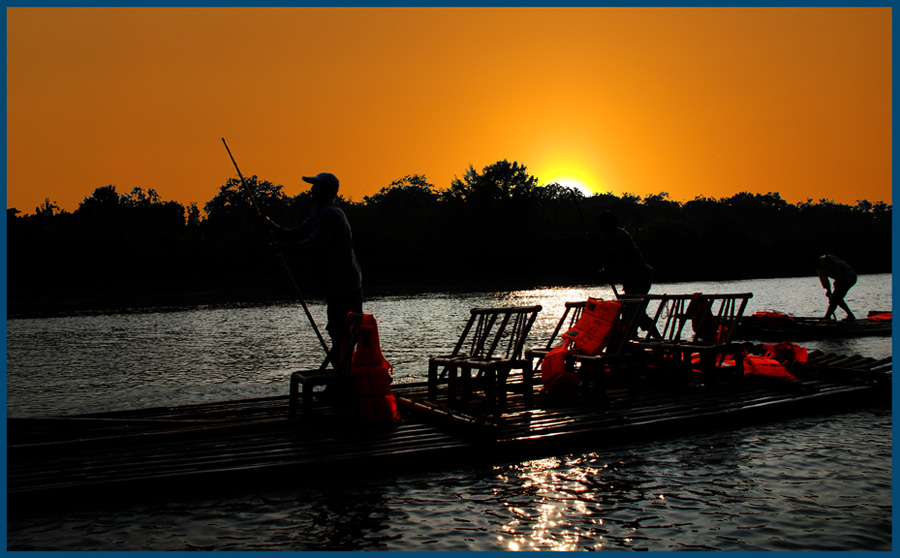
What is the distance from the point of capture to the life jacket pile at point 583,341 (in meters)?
9.32

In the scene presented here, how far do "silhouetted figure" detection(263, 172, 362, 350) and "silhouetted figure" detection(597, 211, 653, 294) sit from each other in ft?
14.4

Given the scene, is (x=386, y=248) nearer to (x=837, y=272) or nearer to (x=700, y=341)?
(x=837, y=272)

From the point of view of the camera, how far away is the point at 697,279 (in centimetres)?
8606

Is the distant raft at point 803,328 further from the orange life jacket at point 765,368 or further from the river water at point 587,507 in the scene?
the river water at point 587,507

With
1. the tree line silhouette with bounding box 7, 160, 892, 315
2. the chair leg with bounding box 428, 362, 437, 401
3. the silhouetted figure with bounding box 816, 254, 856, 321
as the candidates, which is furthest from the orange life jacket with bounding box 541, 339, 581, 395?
the tree line silhouette with bounding box 7, 160, 892, 315

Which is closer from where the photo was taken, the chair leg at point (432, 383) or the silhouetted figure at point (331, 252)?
the silhouetted figure at point (331, 252)

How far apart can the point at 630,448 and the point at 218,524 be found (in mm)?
4205

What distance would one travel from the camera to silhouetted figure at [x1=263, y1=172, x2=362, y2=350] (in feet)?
28.4

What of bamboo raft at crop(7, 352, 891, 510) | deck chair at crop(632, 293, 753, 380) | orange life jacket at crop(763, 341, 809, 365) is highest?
deck chair at crop(632, 293, 753, 380)

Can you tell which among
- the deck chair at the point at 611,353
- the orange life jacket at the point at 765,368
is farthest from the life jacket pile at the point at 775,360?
the deck chair at the point at 611,353

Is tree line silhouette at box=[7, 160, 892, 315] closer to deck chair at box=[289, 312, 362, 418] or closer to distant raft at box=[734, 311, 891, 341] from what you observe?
distant raft at box=[734, 311, 891, 341]

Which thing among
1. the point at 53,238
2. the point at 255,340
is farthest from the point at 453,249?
the point at 255,340

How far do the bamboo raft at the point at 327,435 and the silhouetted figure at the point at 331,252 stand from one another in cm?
126

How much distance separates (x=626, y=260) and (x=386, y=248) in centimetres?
6433
